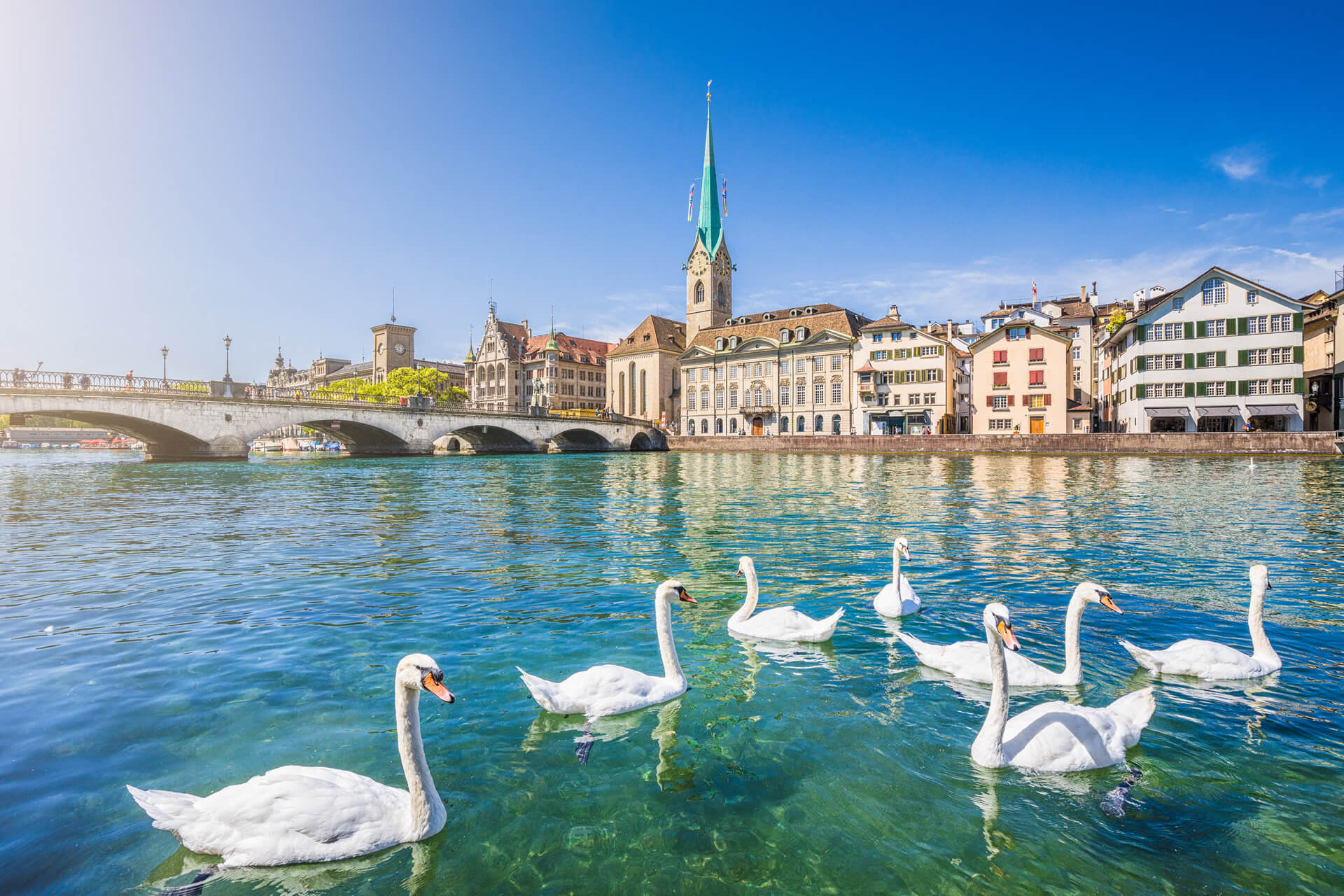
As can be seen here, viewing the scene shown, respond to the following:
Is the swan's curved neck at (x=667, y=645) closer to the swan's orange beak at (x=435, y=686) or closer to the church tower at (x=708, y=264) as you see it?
the swan's orange beak at (x=435, y=686)

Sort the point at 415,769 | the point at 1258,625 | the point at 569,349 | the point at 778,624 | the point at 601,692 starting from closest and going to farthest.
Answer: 1. the point at 415,769
2. the point at 601,692
3. the point at 1258,625
4. the point at 778,624
5. the point at 569,349

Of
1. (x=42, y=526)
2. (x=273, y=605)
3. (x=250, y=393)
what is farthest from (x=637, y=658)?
(x=250, y=393)

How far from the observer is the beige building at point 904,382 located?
239ft

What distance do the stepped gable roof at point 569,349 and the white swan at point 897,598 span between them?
111m

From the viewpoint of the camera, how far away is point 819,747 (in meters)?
5.25

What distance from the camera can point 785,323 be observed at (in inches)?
3622

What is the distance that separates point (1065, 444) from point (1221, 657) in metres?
55.9

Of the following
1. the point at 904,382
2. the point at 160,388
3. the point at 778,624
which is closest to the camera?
the point at 778,624

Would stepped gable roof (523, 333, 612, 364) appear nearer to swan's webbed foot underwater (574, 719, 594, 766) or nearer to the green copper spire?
the green copper spire

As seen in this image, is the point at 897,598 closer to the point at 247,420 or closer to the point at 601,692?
the point at 601,692

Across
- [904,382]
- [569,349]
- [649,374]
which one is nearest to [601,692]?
[904,382]

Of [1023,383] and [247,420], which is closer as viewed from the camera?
[247,420]

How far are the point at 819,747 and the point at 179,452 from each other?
2412 inches

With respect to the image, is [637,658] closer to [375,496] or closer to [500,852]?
[500,852]
